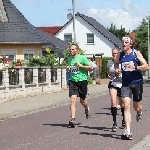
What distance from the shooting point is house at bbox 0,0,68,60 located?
33250mm

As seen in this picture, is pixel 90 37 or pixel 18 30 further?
pixel 90 37

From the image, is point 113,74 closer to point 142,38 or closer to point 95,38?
point 95,38

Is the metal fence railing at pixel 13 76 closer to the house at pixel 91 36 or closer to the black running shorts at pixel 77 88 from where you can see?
the black running shorts at pixel 77 88

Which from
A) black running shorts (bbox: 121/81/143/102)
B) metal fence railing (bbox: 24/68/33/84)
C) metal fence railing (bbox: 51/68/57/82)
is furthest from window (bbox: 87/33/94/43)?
black running shorts (bbox: 121/81/143/102)

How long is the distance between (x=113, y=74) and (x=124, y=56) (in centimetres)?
207

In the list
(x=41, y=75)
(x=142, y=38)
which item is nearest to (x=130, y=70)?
(x=41, y=75)

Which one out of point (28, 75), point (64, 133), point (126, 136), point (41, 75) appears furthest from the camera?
point (41, 75)

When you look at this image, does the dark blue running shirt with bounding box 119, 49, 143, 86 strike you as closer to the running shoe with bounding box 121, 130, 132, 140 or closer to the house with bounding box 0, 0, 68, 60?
the running shoe with bounding box 121, 130, 132, 140

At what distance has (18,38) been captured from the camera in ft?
110

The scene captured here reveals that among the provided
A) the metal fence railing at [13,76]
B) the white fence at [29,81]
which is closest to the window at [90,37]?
the white fence at [29,81]

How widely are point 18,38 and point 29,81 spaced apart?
32.8ft

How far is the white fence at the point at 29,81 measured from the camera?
2141cm

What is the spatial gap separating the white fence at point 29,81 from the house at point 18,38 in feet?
18.5

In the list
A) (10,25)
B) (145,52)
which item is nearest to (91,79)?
(10,25)
